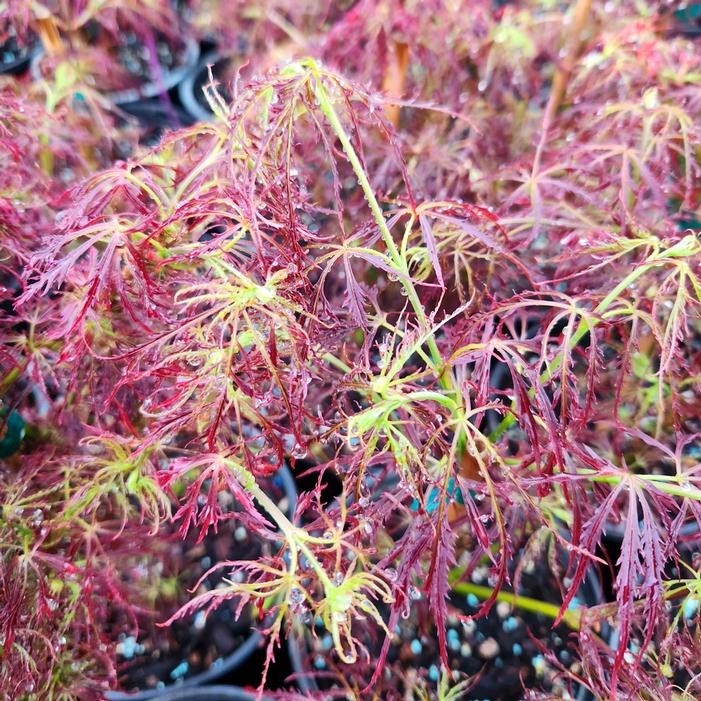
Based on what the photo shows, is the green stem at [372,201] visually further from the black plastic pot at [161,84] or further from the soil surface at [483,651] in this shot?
the black plastic pot at [161,84]

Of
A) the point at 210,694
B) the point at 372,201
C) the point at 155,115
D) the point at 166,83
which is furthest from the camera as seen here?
the point at 166,83

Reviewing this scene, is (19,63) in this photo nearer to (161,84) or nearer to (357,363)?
(161,84)

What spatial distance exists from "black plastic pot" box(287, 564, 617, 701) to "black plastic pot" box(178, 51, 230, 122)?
4.78ft

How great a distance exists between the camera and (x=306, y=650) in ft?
3.14

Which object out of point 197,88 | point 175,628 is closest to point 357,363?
point 175,628

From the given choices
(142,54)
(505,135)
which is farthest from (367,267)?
(142,54)

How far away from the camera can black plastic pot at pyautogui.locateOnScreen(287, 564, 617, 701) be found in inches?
34.6

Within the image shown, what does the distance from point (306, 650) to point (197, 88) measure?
5.75ft

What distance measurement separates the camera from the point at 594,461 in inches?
24.8

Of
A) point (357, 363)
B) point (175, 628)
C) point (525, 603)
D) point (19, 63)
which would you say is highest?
point (19, 63)

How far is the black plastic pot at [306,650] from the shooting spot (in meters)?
0.88

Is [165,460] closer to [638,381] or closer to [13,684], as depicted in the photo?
[13,684]

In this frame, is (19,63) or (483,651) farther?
(19,63)

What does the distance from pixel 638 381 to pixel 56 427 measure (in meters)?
1.01
